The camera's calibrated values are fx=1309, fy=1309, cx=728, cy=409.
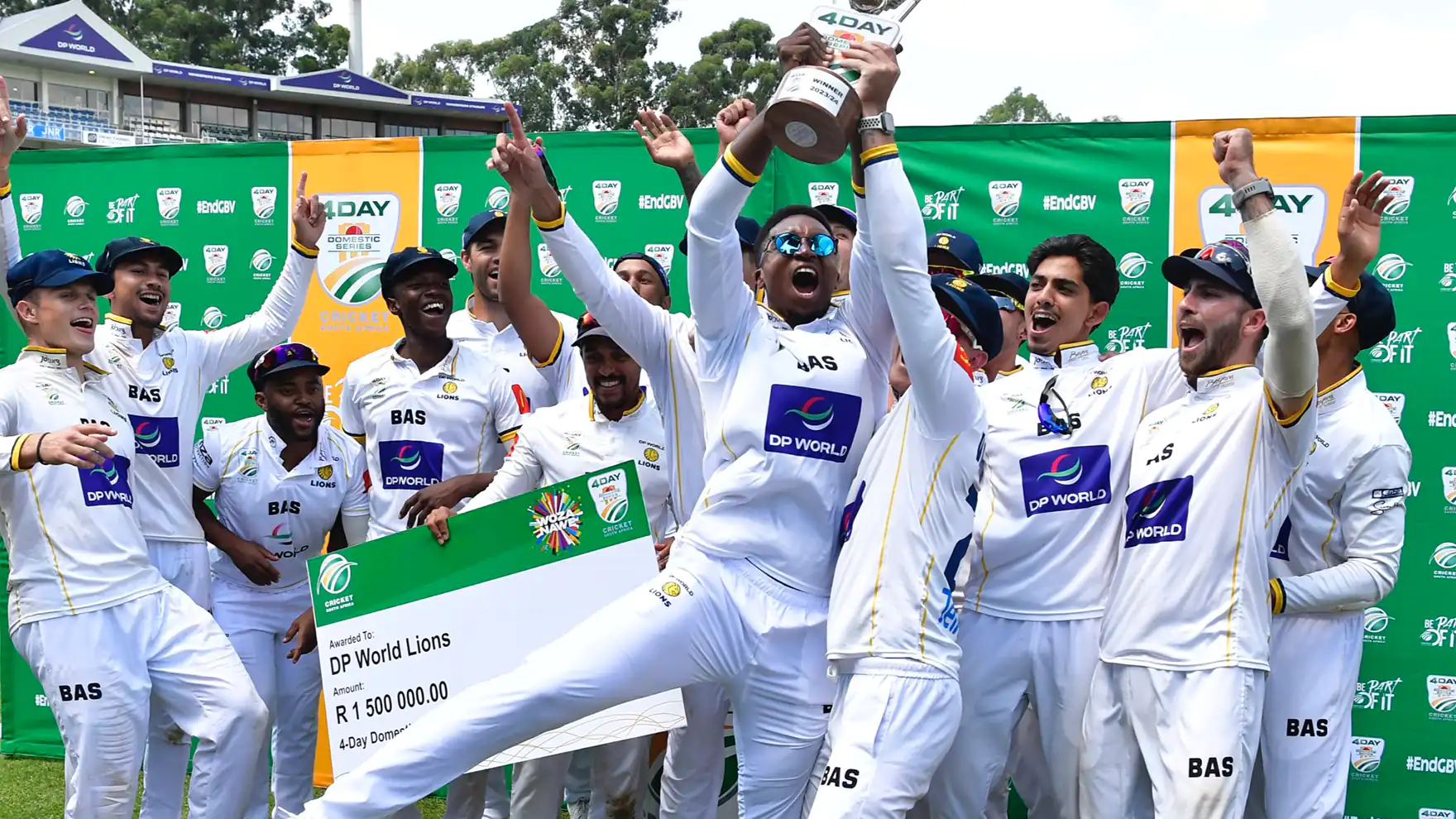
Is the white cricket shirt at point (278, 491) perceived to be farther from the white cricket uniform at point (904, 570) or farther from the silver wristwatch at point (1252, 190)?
the silver wristwatch at point (1252, 190)

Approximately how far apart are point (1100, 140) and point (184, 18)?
5465 centimetres

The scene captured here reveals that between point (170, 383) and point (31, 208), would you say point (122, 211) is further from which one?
point (170, 383)

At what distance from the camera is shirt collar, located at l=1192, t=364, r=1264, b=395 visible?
13.4ft

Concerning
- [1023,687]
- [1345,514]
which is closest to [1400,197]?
[1345,514]

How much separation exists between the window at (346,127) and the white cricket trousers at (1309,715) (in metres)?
41.9

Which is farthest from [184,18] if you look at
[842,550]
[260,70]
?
[842,550]

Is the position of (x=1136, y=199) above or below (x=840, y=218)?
above

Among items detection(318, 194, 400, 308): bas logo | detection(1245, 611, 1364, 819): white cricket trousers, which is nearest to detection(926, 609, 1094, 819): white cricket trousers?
detection(1245, 611, 1364, 819): white cricket trousers

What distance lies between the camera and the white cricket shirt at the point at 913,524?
138 inches

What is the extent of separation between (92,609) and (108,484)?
0.48 meters

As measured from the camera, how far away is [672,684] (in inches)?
149

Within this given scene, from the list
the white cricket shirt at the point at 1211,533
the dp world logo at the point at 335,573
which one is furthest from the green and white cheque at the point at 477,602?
the white cricket shirt at the point at 1211,533

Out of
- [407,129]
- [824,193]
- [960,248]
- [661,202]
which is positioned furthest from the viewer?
[407,129]

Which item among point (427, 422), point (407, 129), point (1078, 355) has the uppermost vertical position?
point (407, 129)
